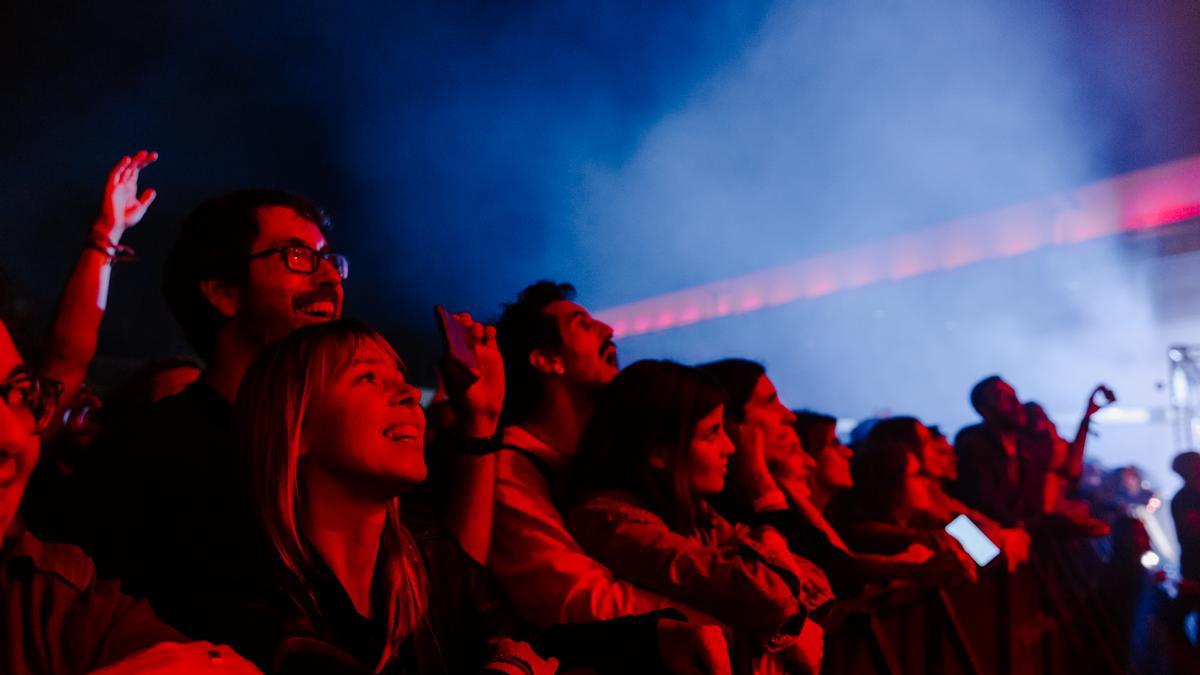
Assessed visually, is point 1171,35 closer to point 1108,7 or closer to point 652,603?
point 1108,7

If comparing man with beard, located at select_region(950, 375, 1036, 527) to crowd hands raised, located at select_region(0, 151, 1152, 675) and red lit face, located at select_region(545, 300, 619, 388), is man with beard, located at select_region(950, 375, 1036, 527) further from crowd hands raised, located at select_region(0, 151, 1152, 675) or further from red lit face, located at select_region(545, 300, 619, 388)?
red lit face, located at select_region(545, 300, 619, 388)

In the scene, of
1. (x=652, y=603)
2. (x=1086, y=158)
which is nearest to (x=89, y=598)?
(x=652, y=603)

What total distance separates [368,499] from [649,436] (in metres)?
0.95

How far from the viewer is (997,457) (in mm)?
4750

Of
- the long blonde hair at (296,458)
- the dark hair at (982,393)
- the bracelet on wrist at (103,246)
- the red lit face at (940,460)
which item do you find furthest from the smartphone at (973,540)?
the bracelet on wrist at (103,246)

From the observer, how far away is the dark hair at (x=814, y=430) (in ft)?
12.9

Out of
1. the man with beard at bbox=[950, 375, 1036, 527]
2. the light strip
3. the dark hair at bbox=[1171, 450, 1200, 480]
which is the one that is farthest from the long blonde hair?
the light strip

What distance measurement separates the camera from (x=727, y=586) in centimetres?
196

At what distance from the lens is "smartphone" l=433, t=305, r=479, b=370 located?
1819 millimetres

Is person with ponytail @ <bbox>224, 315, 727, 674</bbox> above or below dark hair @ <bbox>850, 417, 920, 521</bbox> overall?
below

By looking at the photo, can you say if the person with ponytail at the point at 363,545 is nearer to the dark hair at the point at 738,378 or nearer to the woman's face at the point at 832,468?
the dark hair at the point at 738,378

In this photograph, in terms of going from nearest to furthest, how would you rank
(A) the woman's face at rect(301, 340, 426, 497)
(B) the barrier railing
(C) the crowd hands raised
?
1. (C) the crowd hands raised
2. (A) the woman's face at rect(301, 340, 426, 497)
3. (B) the barrier railing

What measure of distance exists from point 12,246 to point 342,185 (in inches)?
90.2

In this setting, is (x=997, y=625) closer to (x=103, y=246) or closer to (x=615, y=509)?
(x=615, y=509)
